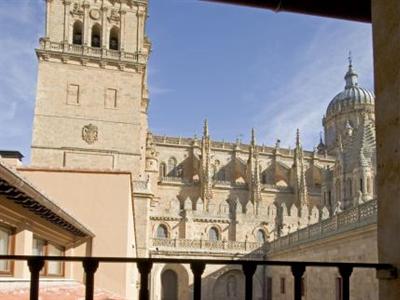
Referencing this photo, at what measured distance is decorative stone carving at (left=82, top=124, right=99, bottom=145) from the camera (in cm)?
2652

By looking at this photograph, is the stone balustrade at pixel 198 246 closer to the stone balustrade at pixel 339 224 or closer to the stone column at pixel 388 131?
the stone balustrade at pixel 339 224

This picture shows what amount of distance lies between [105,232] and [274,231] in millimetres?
24195

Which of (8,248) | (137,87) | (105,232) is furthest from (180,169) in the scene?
(8,248)

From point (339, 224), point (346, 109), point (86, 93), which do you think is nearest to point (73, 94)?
point (86, 93)

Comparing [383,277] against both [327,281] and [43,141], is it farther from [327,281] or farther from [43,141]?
[43,141]

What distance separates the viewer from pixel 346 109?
58781 millimetres

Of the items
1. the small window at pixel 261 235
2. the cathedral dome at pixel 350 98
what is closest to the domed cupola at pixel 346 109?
the cathedral dome at pixel 350 98

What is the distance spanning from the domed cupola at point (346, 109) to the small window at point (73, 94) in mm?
36684

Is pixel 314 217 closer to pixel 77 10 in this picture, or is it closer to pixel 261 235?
pixel 261 235

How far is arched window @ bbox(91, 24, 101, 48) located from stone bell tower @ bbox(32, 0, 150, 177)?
13 centimetres

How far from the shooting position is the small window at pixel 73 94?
2688 cm

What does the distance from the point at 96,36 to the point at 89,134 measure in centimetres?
603

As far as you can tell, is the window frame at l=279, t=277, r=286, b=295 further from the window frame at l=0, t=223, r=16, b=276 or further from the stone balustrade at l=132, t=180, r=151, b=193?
the window frame at l=0, t=223, r=16, b=276

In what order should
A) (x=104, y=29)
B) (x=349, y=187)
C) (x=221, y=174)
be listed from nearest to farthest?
(x=104, y=29) → (x=349, y=187) → (x=221, y=174)
